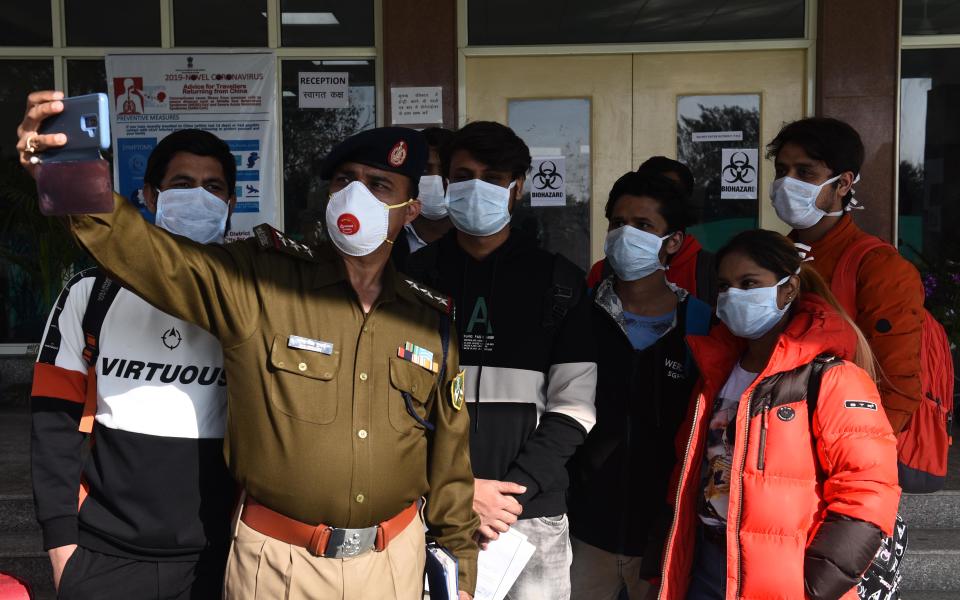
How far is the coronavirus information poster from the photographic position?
6188 mm

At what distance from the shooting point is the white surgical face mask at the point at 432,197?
12.1 ft

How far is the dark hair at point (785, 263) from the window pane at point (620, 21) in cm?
391

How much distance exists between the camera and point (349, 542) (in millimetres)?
1893

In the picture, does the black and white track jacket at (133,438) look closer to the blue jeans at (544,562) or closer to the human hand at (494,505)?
the human hand at (494,505)

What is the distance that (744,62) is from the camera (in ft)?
19.7

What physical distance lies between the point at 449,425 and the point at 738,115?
4.68 meters

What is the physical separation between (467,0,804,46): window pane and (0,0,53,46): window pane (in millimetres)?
3206

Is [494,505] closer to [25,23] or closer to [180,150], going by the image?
[180,150]

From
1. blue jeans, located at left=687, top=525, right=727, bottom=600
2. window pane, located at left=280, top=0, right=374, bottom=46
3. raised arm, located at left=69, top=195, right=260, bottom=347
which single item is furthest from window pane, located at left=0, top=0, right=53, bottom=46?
blue jeans, located at left=687, top=525, right=727, bottom=600

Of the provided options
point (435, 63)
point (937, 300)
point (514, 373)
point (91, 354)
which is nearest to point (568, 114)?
point (435, 63)

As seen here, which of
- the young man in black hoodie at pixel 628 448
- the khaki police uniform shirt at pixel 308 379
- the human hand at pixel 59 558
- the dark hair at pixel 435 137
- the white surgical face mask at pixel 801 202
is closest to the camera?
the khaki police uniform shirt at pixel 308 379

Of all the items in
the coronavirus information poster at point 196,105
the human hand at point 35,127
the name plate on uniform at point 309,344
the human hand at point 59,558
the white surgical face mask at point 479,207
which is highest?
the coronavirus information poster at point 196,105

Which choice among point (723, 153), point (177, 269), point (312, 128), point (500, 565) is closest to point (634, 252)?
point (500, 565)

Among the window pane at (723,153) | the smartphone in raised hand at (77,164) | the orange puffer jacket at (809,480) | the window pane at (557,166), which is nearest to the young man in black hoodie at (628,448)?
the orange puffer jacket at (809,480)
